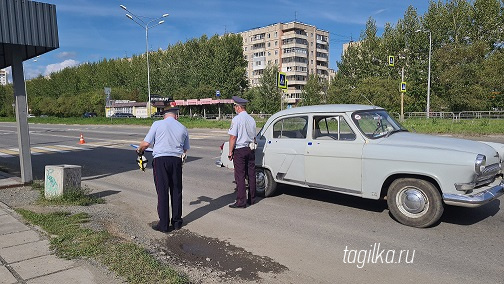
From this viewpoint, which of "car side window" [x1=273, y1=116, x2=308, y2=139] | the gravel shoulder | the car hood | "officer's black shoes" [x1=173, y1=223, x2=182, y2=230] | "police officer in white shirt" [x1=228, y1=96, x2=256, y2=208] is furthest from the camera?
"car side window" [x1=273, y1=116, x2=308, y2=139]

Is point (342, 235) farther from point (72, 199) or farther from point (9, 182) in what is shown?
point (9, 182)

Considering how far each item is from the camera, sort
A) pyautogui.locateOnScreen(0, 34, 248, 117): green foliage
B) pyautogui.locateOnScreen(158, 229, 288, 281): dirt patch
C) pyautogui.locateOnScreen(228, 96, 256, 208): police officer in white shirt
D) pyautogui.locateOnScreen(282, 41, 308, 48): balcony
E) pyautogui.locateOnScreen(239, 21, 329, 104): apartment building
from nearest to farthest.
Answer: pyautogui.locateOnScreen(158, 229, 288, 281): dirt patch < pyautogui.locateOnScreen(228, 96, 256, 208): police officer in white shirt < pyautogui.locateOnScreen(0, 34, 248, 117): green foliage < pyautogui.locateOnScreen(282, 41, 308, 48): balcony < pyautogui.locateOnScreen(239, 21, 329, 104): apartment building

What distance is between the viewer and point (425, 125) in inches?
1006

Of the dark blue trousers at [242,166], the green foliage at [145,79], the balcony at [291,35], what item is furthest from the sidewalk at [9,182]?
the balcony at [291,35]

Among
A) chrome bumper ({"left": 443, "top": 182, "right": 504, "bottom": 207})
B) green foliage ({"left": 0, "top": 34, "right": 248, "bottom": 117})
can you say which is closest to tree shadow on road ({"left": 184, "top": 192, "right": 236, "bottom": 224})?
chrome bumper ({"left": 443, "top": 182, "right": 504, "bottom": 207})

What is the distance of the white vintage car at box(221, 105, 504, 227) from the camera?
4.93 meters

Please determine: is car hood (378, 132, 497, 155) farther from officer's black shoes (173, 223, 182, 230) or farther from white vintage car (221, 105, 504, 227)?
officer's black shoes (173, 223, 182, 230)

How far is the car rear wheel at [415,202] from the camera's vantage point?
200 inches

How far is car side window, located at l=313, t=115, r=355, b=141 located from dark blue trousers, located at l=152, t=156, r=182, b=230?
250 centimetres

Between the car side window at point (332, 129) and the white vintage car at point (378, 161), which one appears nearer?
the white vintage car at point (378, 161)

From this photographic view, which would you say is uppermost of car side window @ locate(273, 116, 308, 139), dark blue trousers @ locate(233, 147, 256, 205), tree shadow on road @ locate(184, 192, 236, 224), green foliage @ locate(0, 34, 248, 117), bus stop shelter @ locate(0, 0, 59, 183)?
green foliage @ locate(0, 34, 248, 117)

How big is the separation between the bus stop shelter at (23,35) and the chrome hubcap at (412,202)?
7560 millimetres

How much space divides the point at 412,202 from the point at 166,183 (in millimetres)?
3519

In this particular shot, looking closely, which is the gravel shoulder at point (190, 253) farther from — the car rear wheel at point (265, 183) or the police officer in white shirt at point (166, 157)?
the car rear wheel at point (265, 183)
